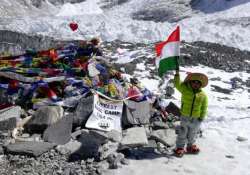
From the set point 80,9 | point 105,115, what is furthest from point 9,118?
point 80,9

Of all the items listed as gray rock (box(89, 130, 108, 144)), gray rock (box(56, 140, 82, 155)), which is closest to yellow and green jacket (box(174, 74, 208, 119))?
gray rock (box(89, 130, 108, 144))

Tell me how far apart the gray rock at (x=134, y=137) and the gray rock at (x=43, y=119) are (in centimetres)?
133

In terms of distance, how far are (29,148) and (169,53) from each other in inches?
115

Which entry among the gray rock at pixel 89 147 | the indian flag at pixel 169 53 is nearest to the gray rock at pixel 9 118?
the gray rock at pixel 89 147

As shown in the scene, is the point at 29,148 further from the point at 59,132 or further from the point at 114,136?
the point at 114,136

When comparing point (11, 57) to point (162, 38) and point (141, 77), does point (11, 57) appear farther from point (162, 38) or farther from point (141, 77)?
point (162, 38)

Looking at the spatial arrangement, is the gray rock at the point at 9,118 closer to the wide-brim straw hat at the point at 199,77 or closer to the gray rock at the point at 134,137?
the gray rock at the point at 134,137

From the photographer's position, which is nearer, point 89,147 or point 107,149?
point 89,147

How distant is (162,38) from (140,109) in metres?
17.7

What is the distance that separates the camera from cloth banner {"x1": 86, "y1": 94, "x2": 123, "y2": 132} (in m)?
8.79

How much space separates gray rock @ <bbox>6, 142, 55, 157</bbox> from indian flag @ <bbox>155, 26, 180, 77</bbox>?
7.79 ft

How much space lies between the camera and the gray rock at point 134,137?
8102mm

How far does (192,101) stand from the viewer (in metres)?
8.26

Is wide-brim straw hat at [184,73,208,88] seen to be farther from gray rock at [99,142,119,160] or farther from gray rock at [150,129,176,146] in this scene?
gray rock at [99,142,119,160]
